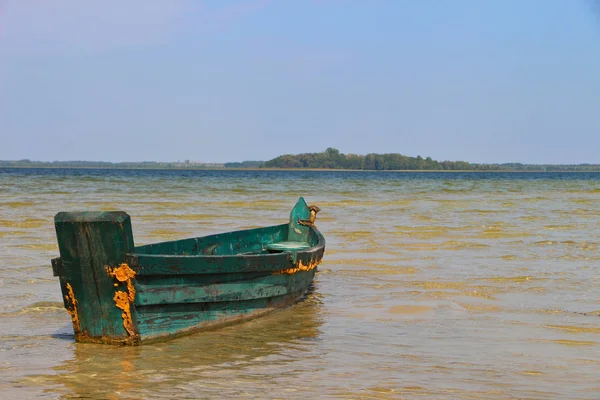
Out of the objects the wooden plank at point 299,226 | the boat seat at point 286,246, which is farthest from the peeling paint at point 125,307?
the wooden plank at point 299,226

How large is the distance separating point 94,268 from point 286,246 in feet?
15.6

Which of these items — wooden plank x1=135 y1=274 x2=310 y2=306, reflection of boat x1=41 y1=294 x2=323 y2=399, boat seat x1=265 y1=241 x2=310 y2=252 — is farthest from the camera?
boat seat x1=265 y1=241 x2=310 y2=252

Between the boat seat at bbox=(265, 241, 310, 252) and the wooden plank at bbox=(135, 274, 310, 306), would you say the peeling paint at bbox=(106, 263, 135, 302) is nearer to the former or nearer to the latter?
the wooden plank at bbox=(135, 274, 310, 306)

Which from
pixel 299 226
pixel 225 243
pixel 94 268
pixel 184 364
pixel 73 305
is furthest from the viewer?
pixel 299 226

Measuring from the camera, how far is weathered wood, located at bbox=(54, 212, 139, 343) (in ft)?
21.5

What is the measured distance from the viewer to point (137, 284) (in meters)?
6.66

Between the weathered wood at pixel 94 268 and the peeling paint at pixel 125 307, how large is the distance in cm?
2

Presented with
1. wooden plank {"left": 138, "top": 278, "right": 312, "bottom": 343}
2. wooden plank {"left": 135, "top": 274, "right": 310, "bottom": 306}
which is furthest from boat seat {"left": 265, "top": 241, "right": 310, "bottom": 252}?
wooden plank {"left": 138, "top": 278, "right": 312, "bottom": 343}

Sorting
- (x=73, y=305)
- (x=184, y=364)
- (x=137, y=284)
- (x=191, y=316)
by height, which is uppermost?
(x=137, y=284)

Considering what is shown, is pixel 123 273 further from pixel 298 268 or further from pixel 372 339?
pixel 298 268

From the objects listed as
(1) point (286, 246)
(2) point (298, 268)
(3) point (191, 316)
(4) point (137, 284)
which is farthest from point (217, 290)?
Answer: (1) point (286, 246)

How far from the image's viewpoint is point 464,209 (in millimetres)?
28922

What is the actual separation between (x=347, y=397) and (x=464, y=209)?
2408 cm

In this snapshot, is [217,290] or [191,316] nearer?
[191,316]
